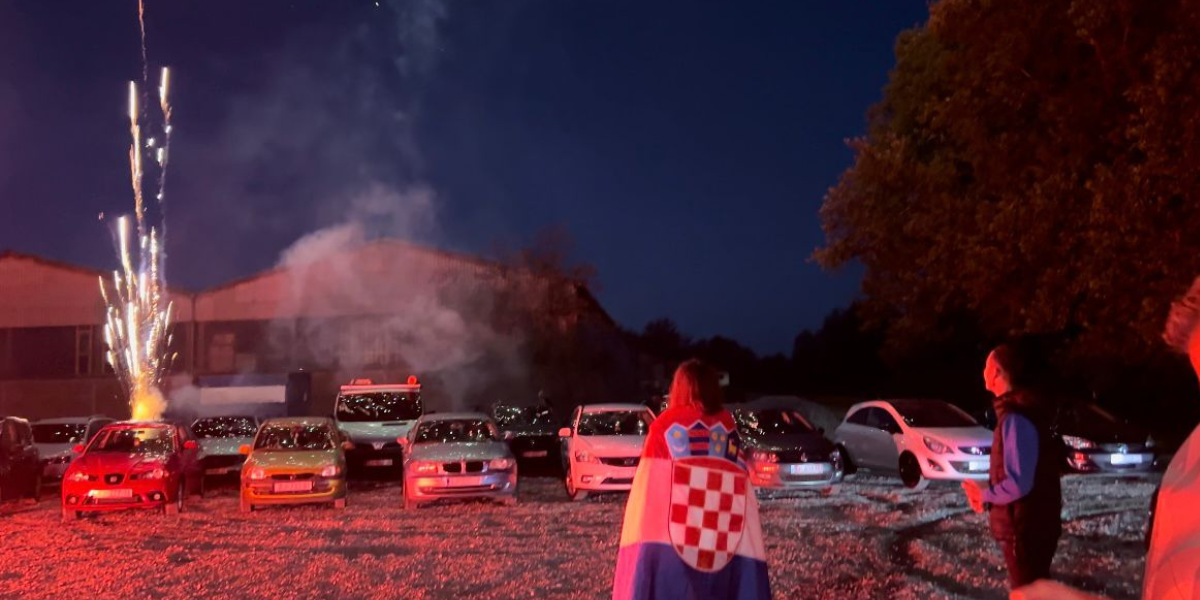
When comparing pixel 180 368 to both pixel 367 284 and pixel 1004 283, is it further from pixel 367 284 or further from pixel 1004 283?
pixel 1004 283

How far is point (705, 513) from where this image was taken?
479 cm

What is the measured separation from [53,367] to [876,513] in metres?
37.6

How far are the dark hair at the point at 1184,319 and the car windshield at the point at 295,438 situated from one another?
15276mm

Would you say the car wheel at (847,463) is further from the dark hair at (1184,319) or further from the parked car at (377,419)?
the dark hair at (1184,319)

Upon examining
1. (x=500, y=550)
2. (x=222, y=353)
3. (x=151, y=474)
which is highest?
(x=222, y=353)

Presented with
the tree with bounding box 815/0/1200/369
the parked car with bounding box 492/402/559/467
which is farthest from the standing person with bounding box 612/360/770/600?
the parked car with bounding box 492/402/559/467

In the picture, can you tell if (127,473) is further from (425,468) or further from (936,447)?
(936,447)

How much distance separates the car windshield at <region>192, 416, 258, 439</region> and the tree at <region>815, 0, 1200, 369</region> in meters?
13.4

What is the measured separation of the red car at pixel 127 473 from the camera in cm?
1492

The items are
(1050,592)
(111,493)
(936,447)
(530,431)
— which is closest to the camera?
(1050,592)

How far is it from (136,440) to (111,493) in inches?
73.5

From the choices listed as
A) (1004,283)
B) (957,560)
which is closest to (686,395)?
(957,560)

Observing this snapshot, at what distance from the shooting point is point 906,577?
8.80 meters

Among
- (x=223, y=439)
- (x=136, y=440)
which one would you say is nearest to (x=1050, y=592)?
(x=136, y=440)
